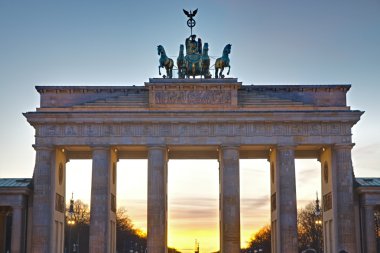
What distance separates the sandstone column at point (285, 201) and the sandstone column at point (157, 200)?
10.6m

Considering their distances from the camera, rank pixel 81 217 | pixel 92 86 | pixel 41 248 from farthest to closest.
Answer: pixel 81 217, pixel 92 86, pixel 41 248

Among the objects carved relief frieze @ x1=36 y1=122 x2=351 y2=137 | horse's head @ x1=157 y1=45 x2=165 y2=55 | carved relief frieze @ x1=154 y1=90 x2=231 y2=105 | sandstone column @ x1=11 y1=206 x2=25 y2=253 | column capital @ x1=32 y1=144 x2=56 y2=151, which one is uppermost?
horse's head @ x1=157 y1=45 x2=165 y2=55

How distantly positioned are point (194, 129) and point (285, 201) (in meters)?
10.7

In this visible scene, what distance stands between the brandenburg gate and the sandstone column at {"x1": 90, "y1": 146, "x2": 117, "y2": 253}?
0.30 feet

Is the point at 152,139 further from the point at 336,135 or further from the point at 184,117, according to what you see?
the point at 336,135

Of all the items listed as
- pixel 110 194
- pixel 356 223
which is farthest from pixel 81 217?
pixel 356 223

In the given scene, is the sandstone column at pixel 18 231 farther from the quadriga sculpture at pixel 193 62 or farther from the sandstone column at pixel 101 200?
the quadriga sculpture at pixel 193 62

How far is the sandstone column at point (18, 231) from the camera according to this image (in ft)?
207

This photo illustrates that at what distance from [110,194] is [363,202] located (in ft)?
78.1

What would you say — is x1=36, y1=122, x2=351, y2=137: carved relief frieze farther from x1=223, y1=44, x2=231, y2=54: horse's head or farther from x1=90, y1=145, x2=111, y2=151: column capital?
x1=223, y1=44, x2=231, y2=54: horse's head

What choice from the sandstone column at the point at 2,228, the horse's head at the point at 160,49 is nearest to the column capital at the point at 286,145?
the horse's head at the point at 160,49

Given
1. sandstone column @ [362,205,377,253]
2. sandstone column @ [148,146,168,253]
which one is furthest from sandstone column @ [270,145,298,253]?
sandstone column @ [148,146,168,253]

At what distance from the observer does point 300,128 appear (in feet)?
214

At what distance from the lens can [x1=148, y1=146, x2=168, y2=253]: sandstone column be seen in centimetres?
6334
